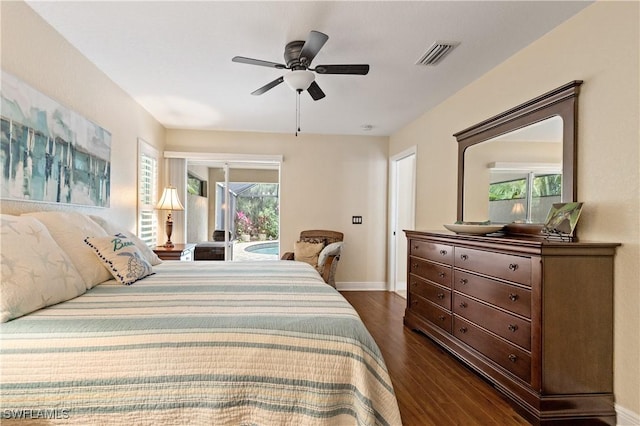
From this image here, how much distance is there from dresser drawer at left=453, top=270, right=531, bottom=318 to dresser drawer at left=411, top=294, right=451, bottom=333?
33cm

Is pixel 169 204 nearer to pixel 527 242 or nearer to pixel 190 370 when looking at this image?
pixel 190 370

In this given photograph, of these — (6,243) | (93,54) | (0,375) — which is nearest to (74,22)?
(93,54)

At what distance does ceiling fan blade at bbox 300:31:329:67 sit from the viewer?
2.07 meters

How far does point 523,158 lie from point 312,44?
1808 mm

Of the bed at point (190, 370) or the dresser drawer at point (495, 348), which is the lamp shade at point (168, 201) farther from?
the dresser drawer at point (495, 348)

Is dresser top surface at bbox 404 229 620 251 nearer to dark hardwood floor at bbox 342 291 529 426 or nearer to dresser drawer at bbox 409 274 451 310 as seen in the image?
dresser drawer at bbox 409 274 451 310

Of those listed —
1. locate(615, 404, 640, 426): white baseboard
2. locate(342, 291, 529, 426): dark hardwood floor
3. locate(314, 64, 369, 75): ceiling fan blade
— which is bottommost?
locate(342, 291, 529, 426): dark hardwood floor

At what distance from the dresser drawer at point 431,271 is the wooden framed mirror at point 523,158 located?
0.59 m

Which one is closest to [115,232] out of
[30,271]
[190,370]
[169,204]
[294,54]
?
[30,271]

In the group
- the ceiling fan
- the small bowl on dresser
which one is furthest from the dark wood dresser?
the ceiling fan

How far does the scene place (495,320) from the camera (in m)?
2.32

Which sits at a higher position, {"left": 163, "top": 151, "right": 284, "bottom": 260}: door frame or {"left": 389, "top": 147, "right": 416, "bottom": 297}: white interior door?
{"left": 163, "top": 151, "right": 284, "bottom": 260}: door frame

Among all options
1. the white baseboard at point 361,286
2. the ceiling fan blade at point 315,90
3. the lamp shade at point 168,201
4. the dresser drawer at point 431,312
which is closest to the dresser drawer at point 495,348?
the dresser drawer at point 431,312

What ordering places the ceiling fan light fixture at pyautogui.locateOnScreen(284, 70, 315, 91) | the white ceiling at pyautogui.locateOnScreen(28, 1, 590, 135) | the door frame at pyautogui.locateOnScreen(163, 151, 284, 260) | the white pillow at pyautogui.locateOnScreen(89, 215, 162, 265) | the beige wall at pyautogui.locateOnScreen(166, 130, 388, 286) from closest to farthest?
the white ceiling at pyautogui.locateOnScreen(28, 1, 590, 135), the ceiling fan light fixture at pyautogui.locateOnScreen(284, 70, 315, 91), the white pillow at pyautogui.locateOnScreen(89, 215, 162, 265), the door frame at pyautogui.locateOnScreen(163, 151, 284, 260), the beige wall at pyautogui.locateOnScreen(166, 130, 388, 286)
